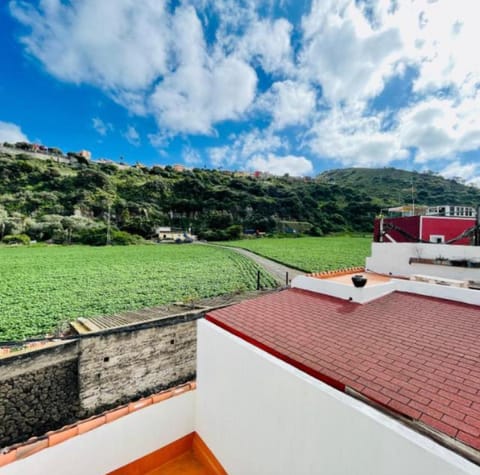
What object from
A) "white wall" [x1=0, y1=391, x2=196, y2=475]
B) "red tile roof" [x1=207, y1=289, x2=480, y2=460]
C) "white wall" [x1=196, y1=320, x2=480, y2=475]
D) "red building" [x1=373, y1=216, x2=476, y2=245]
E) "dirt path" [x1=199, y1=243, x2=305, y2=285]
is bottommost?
"white wall" [x1=0, y1=391, x2=196, y2=475]

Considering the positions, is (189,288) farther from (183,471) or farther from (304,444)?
(304,444)

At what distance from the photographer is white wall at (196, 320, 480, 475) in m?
2.30

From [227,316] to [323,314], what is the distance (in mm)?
2074

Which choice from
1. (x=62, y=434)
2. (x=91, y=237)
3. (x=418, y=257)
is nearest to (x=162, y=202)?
(x=91, y=237)

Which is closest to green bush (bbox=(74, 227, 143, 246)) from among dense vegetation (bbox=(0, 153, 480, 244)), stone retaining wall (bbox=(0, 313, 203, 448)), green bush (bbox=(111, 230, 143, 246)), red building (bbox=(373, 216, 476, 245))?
green bush (bbox=(111, 230, 143, 246))

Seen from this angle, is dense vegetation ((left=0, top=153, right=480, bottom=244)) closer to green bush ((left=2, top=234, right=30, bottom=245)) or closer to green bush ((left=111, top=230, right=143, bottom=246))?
green bush ((left=111, top=230, right=143, bottom=246))

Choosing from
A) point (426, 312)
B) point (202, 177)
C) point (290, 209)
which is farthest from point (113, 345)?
point (202, 177)

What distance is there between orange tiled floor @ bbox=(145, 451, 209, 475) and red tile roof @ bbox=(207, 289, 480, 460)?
299 centimetres

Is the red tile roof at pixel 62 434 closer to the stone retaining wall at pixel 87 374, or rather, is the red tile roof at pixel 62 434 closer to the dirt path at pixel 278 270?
the stone retaining wall at pixel 87 374

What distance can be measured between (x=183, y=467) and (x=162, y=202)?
55.2 metres

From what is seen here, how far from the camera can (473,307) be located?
5258 millimetres

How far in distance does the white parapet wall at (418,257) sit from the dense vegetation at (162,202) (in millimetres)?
36760

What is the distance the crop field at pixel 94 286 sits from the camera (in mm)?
9234

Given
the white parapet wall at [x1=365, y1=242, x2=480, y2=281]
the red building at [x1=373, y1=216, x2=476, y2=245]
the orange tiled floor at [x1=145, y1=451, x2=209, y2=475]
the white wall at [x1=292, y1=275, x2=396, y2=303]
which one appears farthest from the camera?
the red building at [x1=373, y1=216, x2=476, y2=245]
